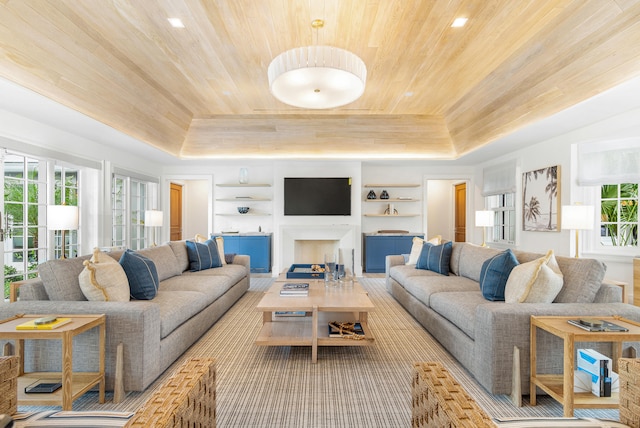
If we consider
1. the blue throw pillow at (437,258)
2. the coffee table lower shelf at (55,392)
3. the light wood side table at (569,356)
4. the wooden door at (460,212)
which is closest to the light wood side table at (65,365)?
the coffee table lower shelf at (55,392)

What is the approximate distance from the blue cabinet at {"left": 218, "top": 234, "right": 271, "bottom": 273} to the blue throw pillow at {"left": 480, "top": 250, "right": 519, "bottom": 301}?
486cm

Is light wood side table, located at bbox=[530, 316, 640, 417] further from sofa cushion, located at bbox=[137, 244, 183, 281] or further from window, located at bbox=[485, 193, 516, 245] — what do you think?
window, located at bbox=[485, 193, 516, 245]

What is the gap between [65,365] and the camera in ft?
6.42

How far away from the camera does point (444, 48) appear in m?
3.58

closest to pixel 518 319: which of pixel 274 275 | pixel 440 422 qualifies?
pixel 440 422

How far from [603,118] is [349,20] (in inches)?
124

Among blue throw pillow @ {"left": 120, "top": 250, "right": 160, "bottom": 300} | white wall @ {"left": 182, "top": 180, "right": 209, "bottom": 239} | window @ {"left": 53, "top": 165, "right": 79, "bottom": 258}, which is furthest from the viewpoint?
white wall @ {"left": 182, "top": 180, "right": 209, "bottom": 239}

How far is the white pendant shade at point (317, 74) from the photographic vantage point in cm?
272

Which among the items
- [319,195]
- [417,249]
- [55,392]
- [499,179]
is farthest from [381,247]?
[55,392]

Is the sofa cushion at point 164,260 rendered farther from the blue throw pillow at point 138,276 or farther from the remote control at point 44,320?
the remote control at point 44,320

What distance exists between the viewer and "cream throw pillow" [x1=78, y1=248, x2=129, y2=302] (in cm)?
249

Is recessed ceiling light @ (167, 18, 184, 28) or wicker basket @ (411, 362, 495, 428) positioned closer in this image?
wicker basket @ (411, 362, 495, 428)

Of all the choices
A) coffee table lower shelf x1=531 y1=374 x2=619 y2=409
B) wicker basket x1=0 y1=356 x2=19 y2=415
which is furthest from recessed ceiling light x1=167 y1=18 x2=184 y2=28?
coffee table lower shelf x1=531 y1=374 x2=619 y2=409

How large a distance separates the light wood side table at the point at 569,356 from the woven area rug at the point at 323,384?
0.15m
